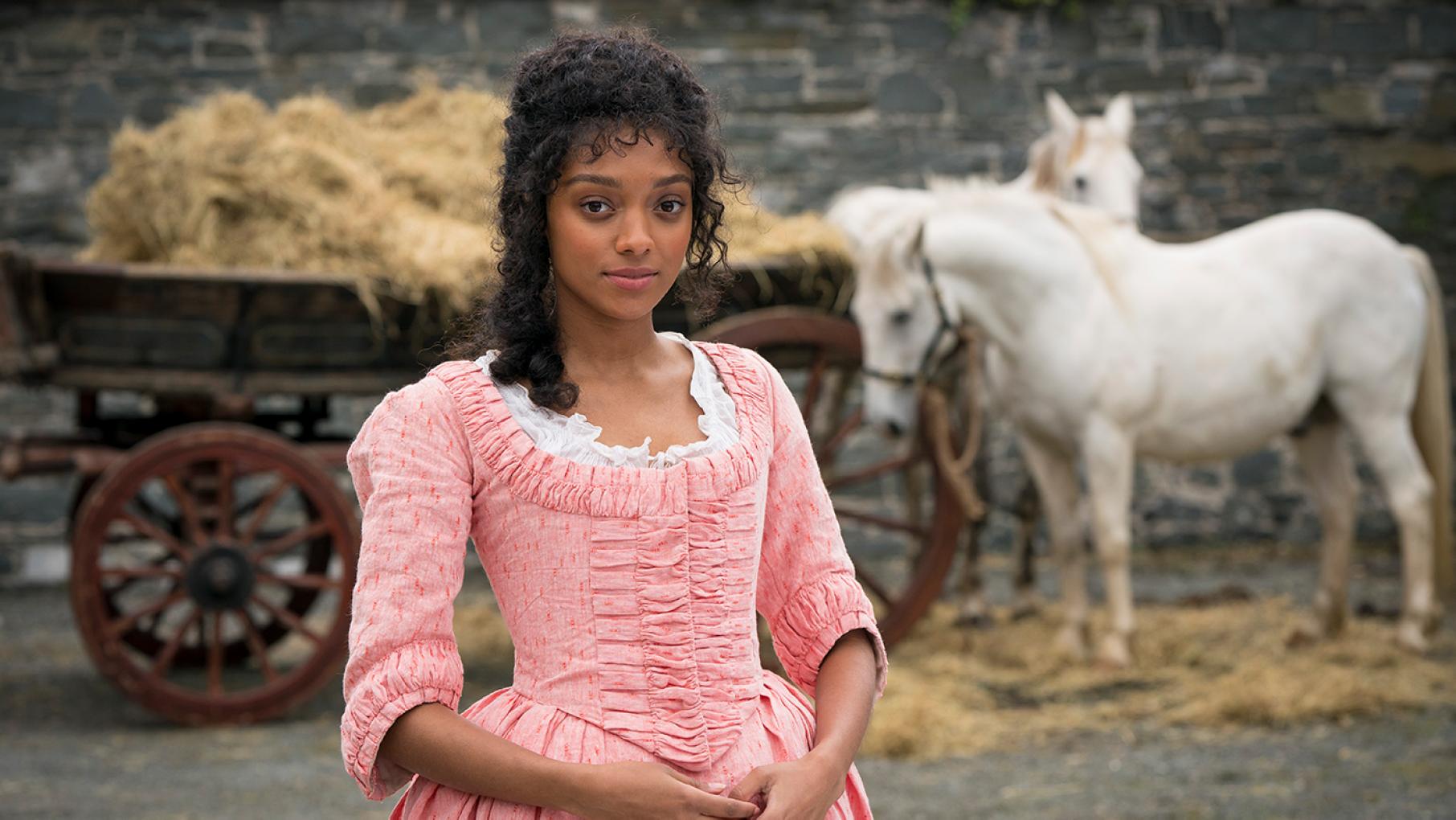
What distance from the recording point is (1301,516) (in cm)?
833

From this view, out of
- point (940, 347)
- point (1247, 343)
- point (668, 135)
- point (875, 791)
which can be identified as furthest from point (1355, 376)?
point (668, 135)

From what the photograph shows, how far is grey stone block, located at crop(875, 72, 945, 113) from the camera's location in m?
8.09

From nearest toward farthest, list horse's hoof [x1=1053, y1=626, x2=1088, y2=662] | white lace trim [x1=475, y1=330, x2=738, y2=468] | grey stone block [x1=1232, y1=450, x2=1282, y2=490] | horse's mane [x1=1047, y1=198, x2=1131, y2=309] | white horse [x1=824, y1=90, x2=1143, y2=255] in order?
white lace trim [x1=475, y1=330, x2=738, y2=468], horse's mane [x1=1047, y1=198, x2=1131, y2=309], horse's hoof [x1=1053, y1=626, x2=1088, y2=662], white horse [x1=824, y1=90, x2=1143, y2=255], grey stone block [x1=1232, y1=450, x2=1282, y2=490]

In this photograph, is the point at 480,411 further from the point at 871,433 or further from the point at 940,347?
the point at 871,433

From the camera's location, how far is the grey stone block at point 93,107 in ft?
25.0

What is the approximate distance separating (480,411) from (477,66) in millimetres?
6771

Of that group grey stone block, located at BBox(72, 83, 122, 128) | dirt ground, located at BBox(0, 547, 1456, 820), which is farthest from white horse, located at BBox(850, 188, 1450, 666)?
grey stone block, located at BBox(72, 83, 122, 128)

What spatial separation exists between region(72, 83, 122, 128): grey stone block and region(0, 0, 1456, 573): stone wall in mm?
17

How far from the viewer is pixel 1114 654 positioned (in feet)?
17.4

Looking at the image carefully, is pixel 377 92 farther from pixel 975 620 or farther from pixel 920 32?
pixel 975 620

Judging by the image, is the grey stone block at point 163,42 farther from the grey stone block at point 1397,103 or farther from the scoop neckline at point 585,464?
the scoop neckline at point 585,464

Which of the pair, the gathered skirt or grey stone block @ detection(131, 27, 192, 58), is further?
grey stone block @ detection(131, 27, 192, 58)

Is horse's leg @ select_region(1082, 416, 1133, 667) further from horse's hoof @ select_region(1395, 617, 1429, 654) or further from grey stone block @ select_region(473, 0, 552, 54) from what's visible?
grey stone block @ select_region(473, 0, 552, 54)

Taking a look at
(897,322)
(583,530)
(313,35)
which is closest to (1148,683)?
(897,322)
